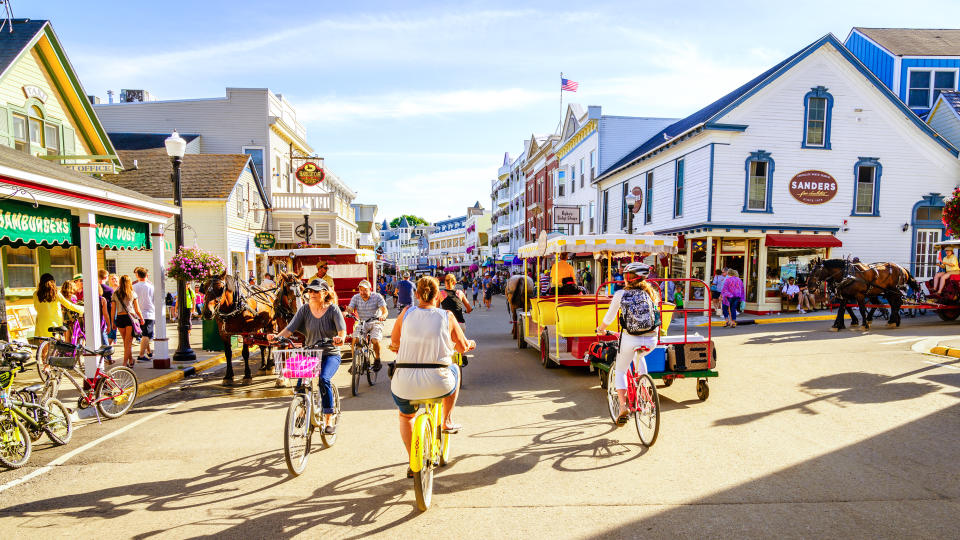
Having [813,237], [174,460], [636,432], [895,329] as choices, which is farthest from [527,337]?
[813,237]

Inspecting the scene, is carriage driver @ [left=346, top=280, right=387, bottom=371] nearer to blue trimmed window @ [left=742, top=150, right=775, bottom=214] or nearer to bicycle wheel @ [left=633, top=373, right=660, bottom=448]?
bicycle wheel @ [left=633, top=373, right=660, bottom=448]

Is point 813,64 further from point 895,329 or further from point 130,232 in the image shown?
point 130,232

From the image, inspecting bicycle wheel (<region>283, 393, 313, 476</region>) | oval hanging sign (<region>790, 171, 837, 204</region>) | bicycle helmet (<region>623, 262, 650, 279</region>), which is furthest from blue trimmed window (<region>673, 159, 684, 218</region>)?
bicycle wheel (<region>283, 393, 313, 476</region>)

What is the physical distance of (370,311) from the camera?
9.80 metres

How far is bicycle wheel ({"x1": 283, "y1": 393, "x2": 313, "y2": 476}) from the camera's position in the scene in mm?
4926

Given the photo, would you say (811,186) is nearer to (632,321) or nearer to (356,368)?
(632,321)

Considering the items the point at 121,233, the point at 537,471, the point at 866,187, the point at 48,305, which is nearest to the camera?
the point at 537,471

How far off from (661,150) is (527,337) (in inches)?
622

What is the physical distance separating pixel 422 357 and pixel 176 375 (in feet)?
24.5

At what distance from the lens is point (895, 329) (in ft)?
50.0

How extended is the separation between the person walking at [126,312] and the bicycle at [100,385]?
255 centimetres

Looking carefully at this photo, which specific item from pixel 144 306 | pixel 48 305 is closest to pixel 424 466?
pixel 144 306

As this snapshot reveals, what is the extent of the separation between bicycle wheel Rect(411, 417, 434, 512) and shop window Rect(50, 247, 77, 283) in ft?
42.8

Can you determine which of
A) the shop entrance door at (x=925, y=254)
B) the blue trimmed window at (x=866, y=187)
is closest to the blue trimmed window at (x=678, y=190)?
the blue trimmed window at (x=866, y=187)
